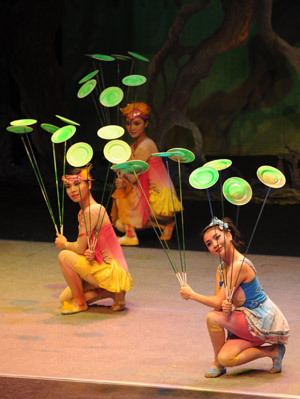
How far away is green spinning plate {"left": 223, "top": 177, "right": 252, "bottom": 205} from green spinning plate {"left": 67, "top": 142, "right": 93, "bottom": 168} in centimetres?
101

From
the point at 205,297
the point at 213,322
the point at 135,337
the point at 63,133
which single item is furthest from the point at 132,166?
the point at 135,337

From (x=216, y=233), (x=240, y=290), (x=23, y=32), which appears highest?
(x=23, y=32)

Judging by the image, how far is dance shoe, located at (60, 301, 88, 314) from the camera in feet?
16.0

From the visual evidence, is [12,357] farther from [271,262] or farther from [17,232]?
[17,232]

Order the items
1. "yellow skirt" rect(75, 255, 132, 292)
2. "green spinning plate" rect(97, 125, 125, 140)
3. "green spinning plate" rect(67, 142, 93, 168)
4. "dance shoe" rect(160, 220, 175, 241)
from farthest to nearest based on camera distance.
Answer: "dance shoe" rect(160, 220, 175, 241)
"yellow skirt" rect(75, 255, 132, 292)
"green spinning plate" rect(67, 142, 93, 168)
"green spinning plate" rect(97, 125, 125, 140)

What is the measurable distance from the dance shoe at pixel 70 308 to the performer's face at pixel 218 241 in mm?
1295

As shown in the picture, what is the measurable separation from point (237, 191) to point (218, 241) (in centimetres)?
26

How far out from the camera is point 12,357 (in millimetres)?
4121

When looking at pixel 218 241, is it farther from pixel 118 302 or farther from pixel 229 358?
pixel 118 302

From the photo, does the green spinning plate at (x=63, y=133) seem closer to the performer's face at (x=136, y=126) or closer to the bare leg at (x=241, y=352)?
the bare leg at (x=241, y=352)

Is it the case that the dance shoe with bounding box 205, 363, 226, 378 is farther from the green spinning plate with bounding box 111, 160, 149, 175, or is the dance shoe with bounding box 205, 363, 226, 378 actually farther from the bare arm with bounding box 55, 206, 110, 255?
the bare arm with bounding box 55, 206, 110, 255

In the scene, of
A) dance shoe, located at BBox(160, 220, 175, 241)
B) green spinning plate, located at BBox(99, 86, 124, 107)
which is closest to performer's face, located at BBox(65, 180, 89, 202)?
green spinning plate, located at BBox(99, 86, 124, 107)

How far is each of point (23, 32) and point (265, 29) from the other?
9.93ft

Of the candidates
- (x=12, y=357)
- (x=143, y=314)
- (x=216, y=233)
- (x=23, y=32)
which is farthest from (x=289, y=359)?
(x=23, y=32)
